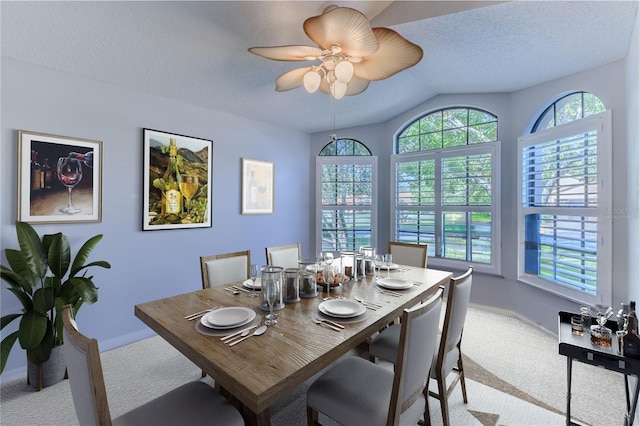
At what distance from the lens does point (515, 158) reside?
3381mm

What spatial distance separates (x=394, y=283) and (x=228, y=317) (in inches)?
46.6

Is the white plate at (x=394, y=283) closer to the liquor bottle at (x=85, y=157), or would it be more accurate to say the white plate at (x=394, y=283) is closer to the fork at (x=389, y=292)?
the fork at (x=389, y=292)

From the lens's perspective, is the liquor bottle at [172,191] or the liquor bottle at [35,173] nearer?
the liquor bottle at [35,173]

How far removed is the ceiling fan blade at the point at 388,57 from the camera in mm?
1619

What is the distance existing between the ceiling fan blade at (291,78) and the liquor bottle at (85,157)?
186 cm

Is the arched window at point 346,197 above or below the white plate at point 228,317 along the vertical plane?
above

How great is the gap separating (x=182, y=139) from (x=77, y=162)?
0.99m

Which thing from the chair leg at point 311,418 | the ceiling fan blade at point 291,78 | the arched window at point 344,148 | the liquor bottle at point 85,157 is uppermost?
the arched window at point 344,148

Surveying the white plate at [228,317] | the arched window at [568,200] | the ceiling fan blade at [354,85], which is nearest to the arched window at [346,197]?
the arched window at [568,200]

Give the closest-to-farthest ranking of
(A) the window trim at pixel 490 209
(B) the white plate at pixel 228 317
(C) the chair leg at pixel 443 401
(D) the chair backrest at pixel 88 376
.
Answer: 1. (D) the chair backrest at pixel 88 376
2. (B) the white plate at pixel 228 317
3. (C) the chair leg at pixel 443 401
4. (A) the window trim at pixel 490 209

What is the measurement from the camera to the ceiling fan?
1468 mm

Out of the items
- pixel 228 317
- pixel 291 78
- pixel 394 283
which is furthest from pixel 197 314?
pixel 291 78

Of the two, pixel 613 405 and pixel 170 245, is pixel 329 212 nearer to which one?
pixel 170 245

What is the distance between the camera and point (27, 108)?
224 centimetres
